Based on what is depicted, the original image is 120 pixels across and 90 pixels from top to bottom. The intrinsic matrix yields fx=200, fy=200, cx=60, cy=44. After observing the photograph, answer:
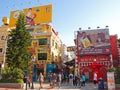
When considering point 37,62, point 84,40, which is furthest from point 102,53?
point 37,62

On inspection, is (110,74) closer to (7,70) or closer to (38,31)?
(7,70)

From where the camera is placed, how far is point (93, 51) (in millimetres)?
35031

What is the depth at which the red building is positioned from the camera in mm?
34125

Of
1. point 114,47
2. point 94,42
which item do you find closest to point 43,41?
point 94,42

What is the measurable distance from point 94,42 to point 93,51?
1638 millimetres

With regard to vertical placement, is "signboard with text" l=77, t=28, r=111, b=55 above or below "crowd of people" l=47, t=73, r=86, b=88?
above

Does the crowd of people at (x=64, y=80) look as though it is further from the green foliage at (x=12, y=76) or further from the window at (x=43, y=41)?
the window at (x=43, y=41)

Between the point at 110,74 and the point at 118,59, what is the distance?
1994 cm

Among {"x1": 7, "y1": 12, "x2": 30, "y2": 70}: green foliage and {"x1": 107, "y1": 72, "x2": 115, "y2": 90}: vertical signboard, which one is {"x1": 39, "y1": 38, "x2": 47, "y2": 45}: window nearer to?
{"x1": 7, "y1": 12, "x2": 30, "y2": 70}: green foliage

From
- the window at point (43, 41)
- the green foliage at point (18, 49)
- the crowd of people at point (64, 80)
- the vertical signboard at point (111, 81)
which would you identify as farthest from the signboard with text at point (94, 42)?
the vertical signboard at point (111, 81)

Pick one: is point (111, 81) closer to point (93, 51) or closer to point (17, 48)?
point (17, 48)

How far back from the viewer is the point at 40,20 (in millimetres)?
40344

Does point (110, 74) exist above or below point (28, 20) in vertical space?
below

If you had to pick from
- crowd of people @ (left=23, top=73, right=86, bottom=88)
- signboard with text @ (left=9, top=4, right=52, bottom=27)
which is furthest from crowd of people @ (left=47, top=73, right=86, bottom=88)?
signboard with text @ (left=9, top=4, right=52, bottom=27)
